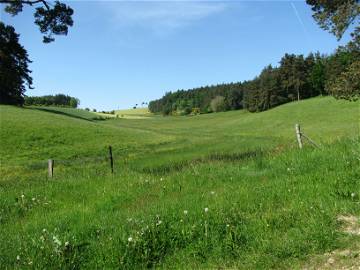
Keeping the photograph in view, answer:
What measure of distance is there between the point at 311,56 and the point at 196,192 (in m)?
134

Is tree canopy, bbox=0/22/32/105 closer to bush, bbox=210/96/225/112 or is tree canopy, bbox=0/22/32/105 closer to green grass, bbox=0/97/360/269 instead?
green grass, bbox=0/97/360/269

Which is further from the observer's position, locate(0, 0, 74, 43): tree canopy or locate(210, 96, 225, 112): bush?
locate(210, 96, 225, 112): bush

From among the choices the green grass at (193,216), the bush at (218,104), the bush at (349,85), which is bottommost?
the green grass at (193,216)

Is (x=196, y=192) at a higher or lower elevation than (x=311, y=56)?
lower

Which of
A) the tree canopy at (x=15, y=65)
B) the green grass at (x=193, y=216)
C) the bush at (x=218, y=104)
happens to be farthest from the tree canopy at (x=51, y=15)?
the bush at (x=218, y=104)

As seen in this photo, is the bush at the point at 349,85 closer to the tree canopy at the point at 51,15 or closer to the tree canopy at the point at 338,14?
the tree canopy at the point at 338,14

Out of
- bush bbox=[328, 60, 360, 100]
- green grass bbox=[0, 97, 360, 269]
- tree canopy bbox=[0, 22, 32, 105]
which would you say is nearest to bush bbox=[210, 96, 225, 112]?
tree canopy bbox=[0, 22, 32, 105]

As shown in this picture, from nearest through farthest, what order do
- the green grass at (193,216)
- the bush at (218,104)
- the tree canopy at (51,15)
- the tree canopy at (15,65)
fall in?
the green grass at (193,216), the tree canopy at (51,15), the tree canopy at (15,65), the bush at (218,104)

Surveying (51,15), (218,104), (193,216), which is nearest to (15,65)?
(51,15)

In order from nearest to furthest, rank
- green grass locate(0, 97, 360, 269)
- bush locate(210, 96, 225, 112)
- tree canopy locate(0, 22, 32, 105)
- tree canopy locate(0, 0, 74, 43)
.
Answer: green grass locate(0, 97, 360, 269) → tree canopy locate(0, 0, 74, 43) → tree canopy locate(0, 22, 32, 105) → bush locate(210, 96, 225, 112)

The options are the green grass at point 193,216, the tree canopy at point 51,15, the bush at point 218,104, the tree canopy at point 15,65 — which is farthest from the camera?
the bush at point 218,104

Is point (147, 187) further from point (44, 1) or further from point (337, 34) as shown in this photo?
point (337, 34)

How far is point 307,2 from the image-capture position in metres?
26.1

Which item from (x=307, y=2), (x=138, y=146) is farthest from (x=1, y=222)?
(x=138, y=146)
